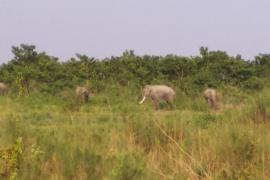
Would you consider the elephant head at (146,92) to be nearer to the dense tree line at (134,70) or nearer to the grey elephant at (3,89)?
the dense tree line at (134,70)

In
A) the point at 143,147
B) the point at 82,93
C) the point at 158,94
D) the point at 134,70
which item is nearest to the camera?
the point at 143,147

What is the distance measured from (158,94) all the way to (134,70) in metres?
1.47

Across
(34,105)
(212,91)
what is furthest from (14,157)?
(212,91)

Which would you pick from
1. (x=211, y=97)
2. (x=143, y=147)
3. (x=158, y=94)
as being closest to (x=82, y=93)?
(x=158, y=94)

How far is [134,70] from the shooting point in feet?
60.2

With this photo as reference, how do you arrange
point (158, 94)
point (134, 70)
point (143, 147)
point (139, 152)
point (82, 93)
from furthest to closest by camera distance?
point (134, 70), point (158, 94), point (82, 93), point (143, 147), point (139, 152)

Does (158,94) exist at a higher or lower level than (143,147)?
higher

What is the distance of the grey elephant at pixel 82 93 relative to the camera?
16.2m

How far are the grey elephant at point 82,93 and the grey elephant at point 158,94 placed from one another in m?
1.52

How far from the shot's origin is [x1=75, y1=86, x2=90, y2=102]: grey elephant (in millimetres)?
16172

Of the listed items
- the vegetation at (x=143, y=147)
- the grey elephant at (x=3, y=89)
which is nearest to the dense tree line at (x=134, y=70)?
the grey elephant at (x=3, y=89)

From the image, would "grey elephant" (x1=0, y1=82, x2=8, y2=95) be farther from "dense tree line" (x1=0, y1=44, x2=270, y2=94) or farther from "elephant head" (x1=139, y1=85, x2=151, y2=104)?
"elephant head" (x1=139, y1=85, x2=151, y2=104)

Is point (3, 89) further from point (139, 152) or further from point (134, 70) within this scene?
point (139, 152)

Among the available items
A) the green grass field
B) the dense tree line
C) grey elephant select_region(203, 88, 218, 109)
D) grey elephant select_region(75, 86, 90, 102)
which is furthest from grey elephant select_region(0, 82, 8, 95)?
the green grass field
